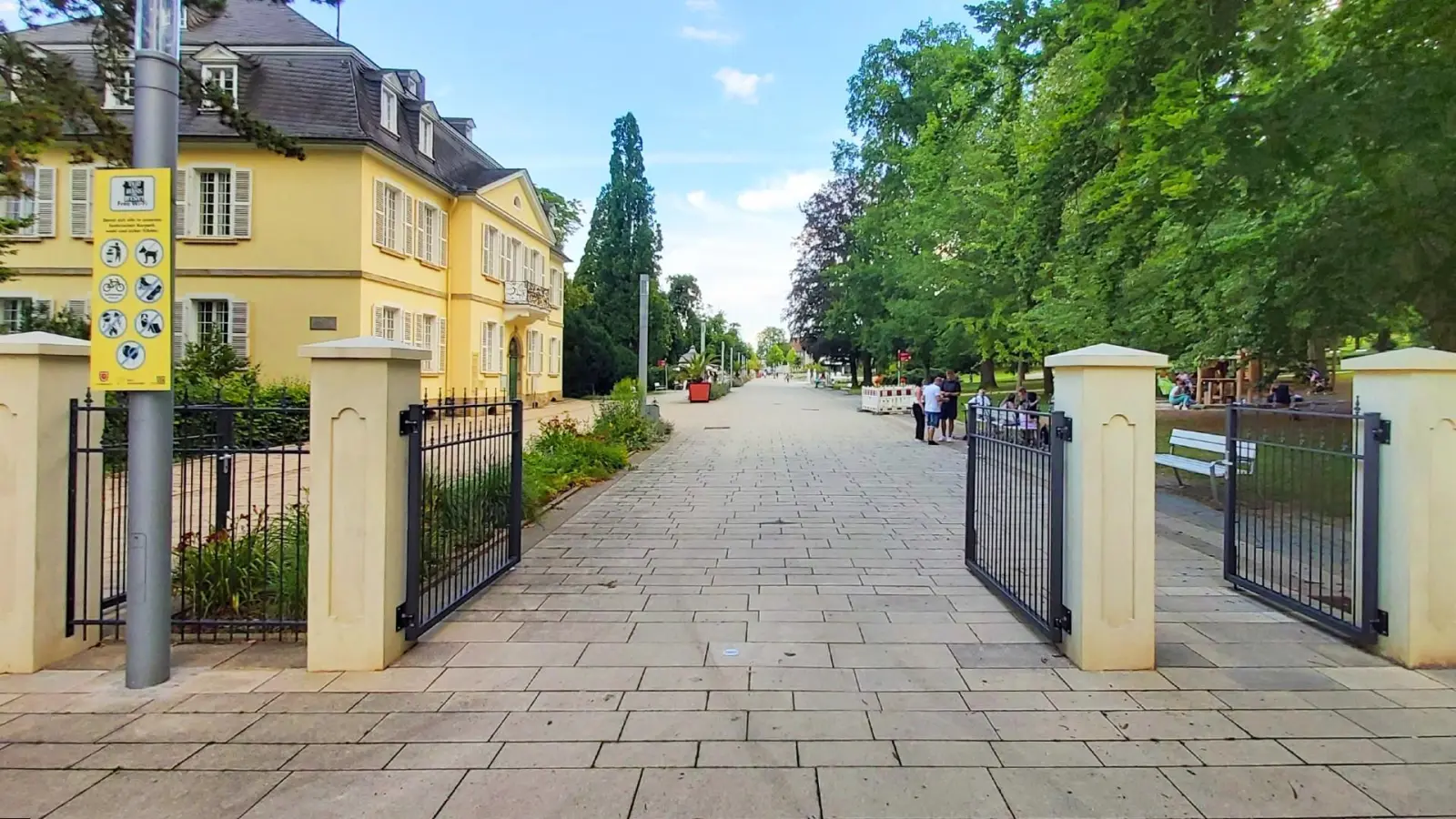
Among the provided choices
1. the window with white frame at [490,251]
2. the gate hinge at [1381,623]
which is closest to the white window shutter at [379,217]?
the window with white frame at [490,251]

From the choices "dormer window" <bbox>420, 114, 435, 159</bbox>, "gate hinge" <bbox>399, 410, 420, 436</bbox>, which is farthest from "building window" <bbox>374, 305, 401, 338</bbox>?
"gate hinge" <bbox>399, 410, 420, 436</bbox>

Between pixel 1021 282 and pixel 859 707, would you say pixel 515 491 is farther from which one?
pixel 1021 282

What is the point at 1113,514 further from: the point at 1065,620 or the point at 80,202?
the point at 80,202

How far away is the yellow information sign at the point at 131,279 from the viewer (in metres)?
4.35

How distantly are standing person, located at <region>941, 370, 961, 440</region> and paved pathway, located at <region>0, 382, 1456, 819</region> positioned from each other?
1500 centimetres

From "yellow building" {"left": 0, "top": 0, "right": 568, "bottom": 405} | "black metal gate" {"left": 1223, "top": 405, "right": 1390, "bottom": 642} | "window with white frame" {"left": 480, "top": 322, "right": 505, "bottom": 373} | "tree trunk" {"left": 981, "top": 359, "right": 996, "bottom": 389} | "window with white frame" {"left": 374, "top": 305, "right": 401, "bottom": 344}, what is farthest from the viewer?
"tree trunk" {"left": 981, "top": 359, "right": 996, "bottom": 389}

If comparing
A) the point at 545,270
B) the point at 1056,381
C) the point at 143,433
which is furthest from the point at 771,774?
the point at 545,270

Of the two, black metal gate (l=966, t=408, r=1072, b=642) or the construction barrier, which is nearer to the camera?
black metal gate (l=966, t=408, r=1072, b=642)

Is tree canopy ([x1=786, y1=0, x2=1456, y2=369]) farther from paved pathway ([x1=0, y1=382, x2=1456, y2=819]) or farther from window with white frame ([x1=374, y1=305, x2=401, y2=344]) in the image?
window with white frame ([x1=374, y1=305, x2=401, y2=344])

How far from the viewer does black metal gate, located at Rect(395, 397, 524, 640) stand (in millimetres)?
5043

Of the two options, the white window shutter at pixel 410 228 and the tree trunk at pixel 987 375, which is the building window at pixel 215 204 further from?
the tree trunk at pixel 987 375

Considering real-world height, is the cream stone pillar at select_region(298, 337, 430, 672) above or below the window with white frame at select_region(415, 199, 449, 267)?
below

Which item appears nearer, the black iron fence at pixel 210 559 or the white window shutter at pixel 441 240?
the black iron fence at pixel 210 559

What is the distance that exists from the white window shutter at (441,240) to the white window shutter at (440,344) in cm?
196
